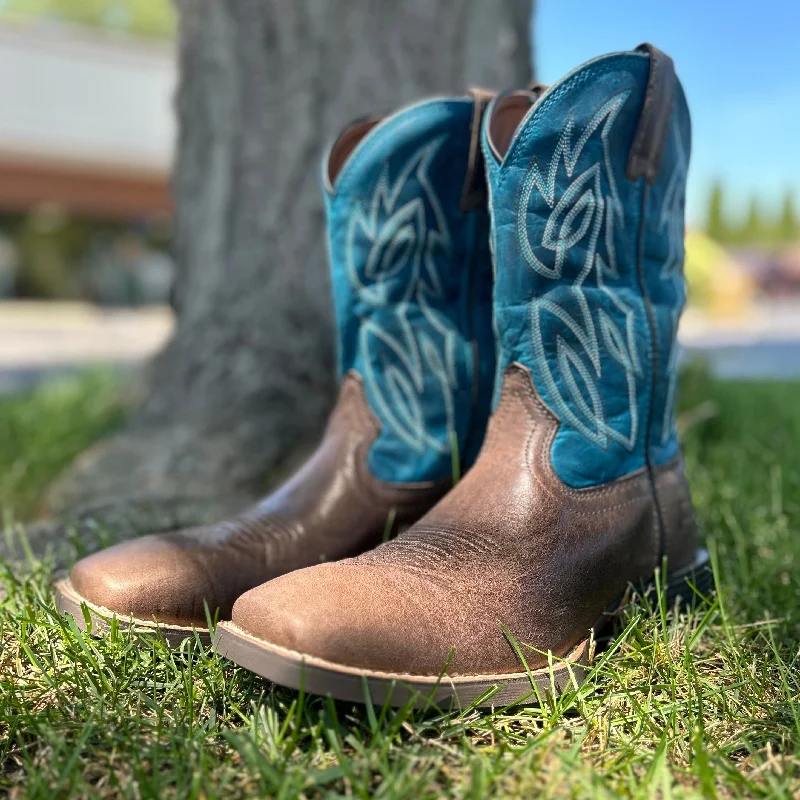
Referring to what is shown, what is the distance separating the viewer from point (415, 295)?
4.77ft

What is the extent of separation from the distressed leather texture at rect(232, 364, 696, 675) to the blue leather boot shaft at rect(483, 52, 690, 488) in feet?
0.13

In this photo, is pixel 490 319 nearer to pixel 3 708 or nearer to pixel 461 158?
pixel 461 158

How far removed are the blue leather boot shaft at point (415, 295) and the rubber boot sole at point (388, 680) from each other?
0.47 m

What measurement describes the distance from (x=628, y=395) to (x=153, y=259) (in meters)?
15.5

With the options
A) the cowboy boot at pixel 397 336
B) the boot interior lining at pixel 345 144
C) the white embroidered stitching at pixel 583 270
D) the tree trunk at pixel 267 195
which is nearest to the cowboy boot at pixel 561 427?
the white embroidered stitching at pixel 583 270

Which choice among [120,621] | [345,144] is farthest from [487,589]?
[345,144]

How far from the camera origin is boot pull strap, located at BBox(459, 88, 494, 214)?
4.42ft

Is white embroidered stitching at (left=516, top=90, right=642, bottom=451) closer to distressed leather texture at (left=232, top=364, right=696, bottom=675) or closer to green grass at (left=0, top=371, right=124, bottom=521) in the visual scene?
distressed leather texture at (left=232, top=364, right=696, bottom=675)

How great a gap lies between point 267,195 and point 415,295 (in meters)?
0.92

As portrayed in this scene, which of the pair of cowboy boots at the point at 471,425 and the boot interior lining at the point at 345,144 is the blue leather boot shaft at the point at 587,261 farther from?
the boot interior lining at the point at 345,144

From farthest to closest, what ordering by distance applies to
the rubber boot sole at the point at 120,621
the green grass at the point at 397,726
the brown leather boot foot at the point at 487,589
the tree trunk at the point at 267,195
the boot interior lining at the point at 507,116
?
the tree trunk at the point at 267,195, the boot interior lining at the point at 507,116, the rubber boot sole at the point at 120,621, the brown leather boot foot at the point at 487,589, the green grass at the point at 397,726

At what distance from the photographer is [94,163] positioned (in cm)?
1265

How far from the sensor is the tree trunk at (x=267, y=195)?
2.10m

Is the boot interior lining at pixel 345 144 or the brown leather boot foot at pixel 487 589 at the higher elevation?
the boot interior lining at pixel 345 144
